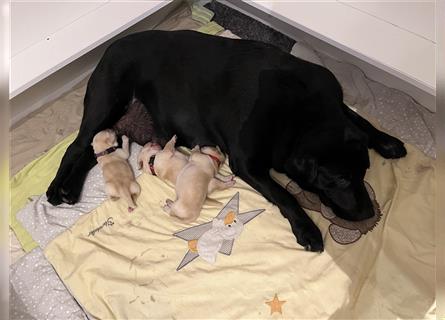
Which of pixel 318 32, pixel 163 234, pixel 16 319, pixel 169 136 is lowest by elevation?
A: pixel 16 319

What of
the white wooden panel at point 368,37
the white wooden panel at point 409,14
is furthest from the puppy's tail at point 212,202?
the white wooden panel at point 409,14

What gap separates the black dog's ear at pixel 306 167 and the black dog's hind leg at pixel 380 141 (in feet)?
1.13

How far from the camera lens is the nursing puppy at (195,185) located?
1628 mm

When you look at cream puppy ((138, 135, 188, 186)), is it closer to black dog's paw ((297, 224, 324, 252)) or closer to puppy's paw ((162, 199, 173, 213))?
puppy's paw ((162, 199, 173, 213))

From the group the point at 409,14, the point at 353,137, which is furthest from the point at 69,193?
the point at 409,14

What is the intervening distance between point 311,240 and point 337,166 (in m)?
0.26

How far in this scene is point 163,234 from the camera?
1680 mm

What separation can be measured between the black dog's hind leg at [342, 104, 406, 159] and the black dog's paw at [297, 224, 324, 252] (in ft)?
1.23

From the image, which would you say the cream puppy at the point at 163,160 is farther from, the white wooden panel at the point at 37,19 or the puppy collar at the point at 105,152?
the white wooden panel at the point at 37,19

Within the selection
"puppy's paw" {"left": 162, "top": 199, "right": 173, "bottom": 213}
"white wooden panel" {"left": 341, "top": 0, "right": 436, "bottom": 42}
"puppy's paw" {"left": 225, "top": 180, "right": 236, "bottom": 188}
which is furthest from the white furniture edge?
"white wooden panel" {"left": 341, "top": 0, "right": 436, "bottom": 42}

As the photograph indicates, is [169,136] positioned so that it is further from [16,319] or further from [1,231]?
[1,231]

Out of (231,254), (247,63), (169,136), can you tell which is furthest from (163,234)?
(247,63)

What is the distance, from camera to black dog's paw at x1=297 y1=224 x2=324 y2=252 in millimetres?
1557

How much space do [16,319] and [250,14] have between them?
1545 millimetres
